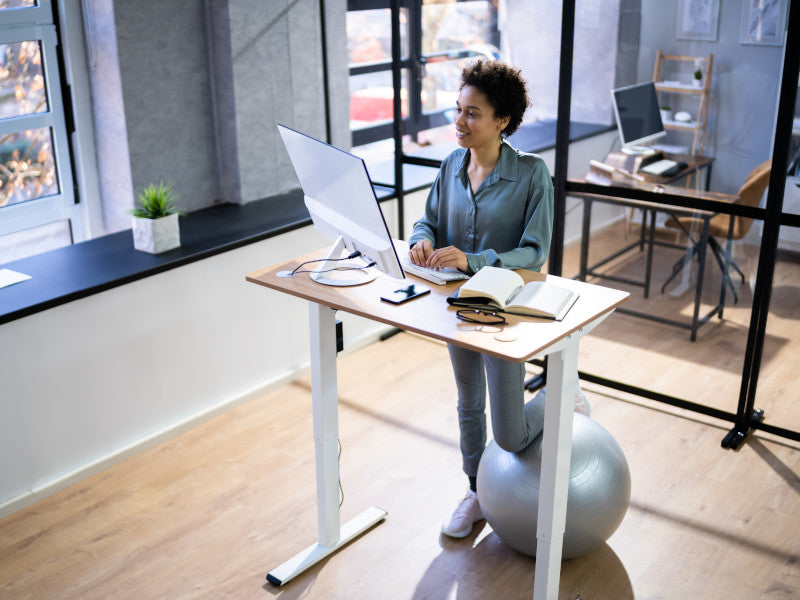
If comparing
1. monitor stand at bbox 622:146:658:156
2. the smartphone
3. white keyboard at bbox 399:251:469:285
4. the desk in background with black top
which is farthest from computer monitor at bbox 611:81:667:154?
the smartphone

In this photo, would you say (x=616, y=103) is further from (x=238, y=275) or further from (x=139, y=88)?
(x=139, y=88)

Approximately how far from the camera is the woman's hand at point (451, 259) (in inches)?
95.8

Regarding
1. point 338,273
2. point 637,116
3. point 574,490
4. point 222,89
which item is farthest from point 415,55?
point 574,490

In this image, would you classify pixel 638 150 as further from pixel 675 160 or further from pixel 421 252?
pixel 421 252

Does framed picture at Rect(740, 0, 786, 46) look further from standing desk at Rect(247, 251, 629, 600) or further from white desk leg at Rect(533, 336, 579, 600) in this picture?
white desk leg at Rect(533, 336, 579, 600)

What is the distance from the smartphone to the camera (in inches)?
92.7

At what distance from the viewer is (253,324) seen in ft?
12.6

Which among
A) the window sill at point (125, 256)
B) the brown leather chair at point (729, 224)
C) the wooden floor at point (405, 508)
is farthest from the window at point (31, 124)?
the brown leather chair at point (729, 224)

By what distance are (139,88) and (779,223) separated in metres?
2.57

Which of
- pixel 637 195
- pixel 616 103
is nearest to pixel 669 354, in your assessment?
pixel 637 195

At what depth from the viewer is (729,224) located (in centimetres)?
339

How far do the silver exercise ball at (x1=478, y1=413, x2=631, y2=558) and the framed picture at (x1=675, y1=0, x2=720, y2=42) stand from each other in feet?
5.09

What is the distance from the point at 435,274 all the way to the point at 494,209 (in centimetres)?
27

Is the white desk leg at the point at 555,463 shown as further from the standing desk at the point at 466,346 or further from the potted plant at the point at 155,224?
the potted plant at the point at 155,224
